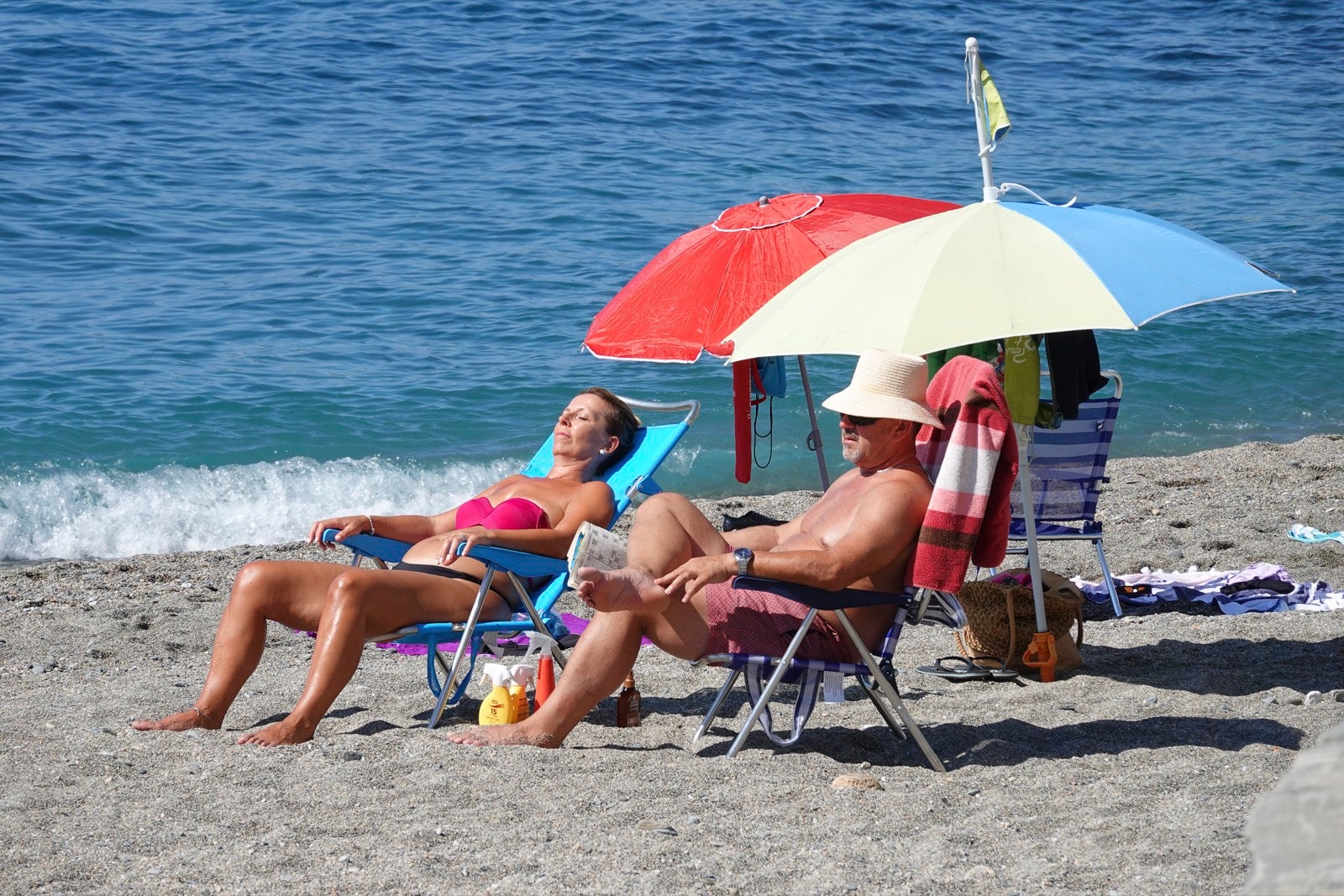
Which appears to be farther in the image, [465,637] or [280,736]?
[465,637]

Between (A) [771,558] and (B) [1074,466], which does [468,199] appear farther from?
(A) [771,558]

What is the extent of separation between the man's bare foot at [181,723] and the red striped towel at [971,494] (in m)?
2.07

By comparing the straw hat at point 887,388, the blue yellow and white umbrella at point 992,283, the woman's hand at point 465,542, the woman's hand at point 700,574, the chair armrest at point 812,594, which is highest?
the blue yellow and white umbrella at point 992,283

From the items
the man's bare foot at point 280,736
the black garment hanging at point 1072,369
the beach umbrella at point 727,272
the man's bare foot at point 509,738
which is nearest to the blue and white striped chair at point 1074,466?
the black garment hanging at point 1072,369

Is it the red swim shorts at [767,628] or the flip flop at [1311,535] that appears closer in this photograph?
the red swim shorts at [767,628]

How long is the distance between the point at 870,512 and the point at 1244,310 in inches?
420

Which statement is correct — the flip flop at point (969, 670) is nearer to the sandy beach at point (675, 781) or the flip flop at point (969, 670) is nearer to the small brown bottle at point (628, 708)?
the sandy beach at point (675, 781)

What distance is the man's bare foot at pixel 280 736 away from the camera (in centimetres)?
378

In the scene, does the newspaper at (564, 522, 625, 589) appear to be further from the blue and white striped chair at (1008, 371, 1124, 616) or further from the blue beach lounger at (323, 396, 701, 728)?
the blue and white striped chair at (1008, 371, 1124, 616)

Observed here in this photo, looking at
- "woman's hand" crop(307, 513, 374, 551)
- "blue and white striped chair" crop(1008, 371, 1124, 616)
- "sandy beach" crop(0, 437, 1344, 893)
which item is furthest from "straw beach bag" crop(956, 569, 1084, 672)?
"woman's hand" crop(307, 513, 374, 551)

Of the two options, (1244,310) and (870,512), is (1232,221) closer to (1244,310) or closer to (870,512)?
(1244,310)

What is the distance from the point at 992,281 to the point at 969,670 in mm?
1495

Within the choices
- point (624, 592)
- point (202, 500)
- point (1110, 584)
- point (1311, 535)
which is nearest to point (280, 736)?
point (624, 592)

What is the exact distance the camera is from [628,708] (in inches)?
161
